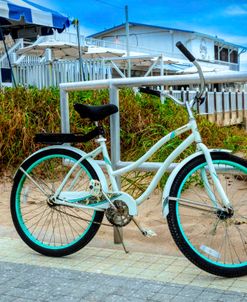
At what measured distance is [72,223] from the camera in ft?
16.9

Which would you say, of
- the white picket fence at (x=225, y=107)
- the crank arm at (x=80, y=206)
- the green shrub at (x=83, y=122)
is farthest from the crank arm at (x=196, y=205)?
the white picket fence at (x=225, y=107)

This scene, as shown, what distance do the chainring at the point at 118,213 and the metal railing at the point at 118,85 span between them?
38cm

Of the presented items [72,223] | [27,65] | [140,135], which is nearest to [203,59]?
[27,65]

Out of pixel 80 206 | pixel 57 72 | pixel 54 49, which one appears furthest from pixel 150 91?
pixel 54 49

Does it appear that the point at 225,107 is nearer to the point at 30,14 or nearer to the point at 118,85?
the point at 30,14

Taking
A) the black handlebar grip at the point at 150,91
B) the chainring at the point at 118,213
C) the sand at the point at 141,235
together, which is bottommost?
the sand at the point at 141,235

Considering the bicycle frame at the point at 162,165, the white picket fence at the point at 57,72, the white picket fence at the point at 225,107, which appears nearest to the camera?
the bicycle frame at the point at 162,165

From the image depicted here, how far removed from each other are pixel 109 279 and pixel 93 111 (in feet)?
3.97

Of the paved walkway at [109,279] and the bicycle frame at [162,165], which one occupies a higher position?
the bicycle frame at [162,165]

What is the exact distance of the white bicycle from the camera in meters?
3.52

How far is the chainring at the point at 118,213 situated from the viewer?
3.83 m

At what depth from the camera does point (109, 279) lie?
11.4 ft

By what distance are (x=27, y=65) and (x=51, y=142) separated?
1052cm

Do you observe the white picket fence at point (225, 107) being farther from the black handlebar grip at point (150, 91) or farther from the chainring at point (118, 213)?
the chainring at point (118, 213)
